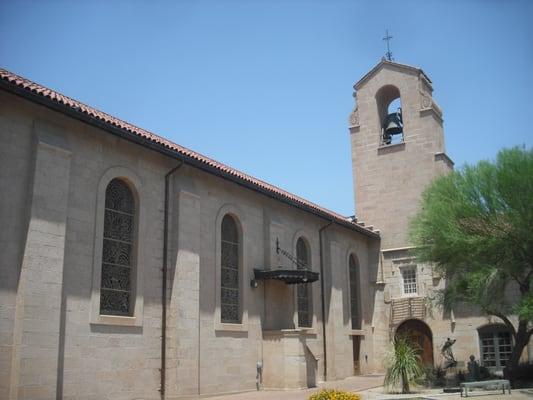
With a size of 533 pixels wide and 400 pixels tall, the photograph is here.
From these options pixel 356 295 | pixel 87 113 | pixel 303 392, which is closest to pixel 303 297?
pixel 303 392

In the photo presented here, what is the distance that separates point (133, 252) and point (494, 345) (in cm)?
1764

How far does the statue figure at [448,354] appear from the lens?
2444 centimetres

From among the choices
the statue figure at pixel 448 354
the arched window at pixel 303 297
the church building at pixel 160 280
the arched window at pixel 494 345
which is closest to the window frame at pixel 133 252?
the church building at pixel 160 280

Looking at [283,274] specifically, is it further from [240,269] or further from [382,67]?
[382,67]

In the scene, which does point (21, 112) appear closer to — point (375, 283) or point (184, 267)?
point (184, 267)

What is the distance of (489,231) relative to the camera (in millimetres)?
20031

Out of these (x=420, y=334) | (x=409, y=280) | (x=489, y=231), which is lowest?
(x=420, y=334)

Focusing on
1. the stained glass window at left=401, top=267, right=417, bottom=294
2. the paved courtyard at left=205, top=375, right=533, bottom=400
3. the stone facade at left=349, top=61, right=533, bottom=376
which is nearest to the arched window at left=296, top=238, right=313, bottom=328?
the paved courtyard at left=205, top=375, right=533, bottom=400

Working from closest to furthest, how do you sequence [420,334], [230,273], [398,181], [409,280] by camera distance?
[230,273] → [420,334] → [409,280] → [398,181]

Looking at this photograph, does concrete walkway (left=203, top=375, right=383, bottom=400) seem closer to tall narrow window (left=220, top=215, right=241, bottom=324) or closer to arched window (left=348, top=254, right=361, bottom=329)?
tall narrow window (left=220, top=215, right=241, bottom=324)

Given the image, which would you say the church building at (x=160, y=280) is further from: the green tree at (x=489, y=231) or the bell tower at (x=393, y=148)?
the green tree at (x=489, y=231)

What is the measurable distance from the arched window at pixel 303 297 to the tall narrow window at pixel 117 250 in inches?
350

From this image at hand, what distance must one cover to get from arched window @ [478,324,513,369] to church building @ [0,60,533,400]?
0.19 ft

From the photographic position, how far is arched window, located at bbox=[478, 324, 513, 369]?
2555 centimetres
